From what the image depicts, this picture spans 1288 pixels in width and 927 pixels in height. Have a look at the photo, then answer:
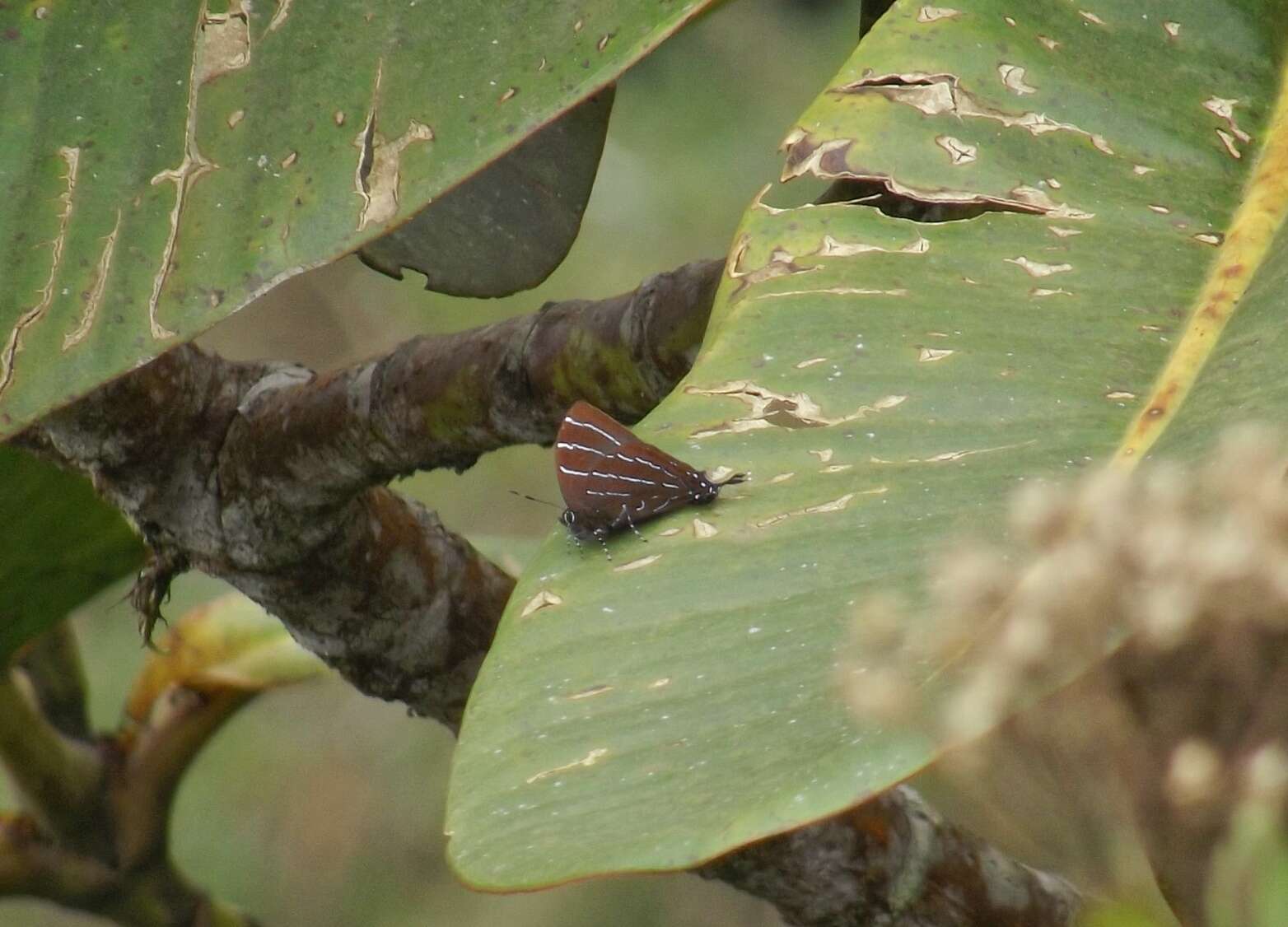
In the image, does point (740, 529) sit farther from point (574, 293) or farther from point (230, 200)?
point (574, 293)

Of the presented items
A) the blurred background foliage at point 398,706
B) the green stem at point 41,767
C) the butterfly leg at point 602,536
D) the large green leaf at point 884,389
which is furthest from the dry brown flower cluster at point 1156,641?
the blurred background foliage at point 398,706

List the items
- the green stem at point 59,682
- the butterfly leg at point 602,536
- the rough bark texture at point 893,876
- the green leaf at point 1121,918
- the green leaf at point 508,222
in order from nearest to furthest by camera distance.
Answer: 1. the green leaf at point 1121,918
2. the butterfly leg at point 602,536
3. the rough bark texture at point 893,876
4. the green leaf at point 508,222
5. the green stem at point 59,682

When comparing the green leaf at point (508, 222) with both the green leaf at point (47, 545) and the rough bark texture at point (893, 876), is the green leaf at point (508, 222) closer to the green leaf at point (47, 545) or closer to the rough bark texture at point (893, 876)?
the green leaf at point (47, 545)

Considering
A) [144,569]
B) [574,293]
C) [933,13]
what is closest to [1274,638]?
[933,13]

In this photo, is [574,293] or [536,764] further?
[574,293]

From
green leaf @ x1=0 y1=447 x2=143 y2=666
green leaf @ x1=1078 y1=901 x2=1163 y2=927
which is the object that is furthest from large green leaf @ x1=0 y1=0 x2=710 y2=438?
green leaf @ x1=1078 y1=901 x2=1163 y2=927
